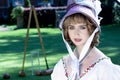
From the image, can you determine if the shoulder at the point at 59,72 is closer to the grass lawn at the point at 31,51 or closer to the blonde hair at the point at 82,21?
the blonde hair at the point at 82,21

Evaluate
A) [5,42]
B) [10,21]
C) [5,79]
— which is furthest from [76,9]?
[10,21]

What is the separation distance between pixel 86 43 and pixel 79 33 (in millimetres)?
77

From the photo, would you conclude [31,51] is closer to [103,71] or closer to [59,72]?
[59,72]

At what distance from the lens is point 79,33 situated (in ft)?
8.22

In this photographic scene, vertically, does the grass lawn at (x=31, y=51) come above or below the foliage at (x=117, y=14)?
above

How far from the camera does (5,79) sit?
303 inches

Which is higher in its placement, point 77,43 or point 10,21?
point 77,43

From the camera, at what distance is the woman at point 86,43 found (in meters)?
2.42

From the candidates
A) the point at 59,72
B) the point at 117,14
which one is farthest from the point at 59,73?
the point at 117,14

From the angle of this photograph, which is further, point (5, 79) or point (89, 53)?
point (5, 79)

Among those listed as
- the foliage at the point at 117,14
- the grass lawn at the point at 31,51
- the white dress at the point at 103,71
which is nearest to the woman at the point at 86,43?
the white dress at the point at 103,71

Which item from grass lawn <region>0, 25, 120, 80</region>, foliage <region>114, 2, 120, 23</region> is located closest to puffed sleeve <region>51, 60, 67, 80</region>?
grass lawn <region>0, 25, 120, 80</region>

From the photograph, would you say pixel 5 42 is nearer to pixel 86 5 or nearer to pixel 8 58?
pixel 8 58

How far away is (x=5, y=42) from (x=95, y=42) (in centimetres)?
1215
